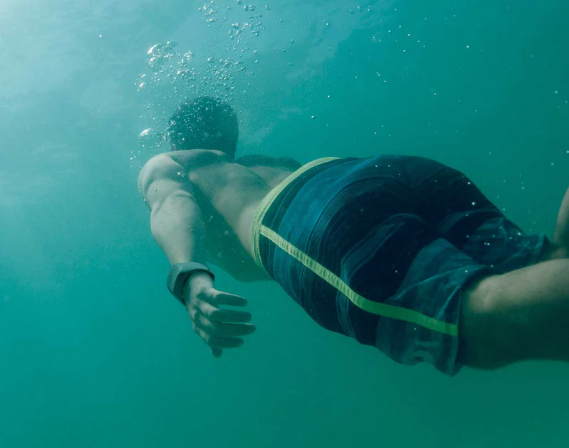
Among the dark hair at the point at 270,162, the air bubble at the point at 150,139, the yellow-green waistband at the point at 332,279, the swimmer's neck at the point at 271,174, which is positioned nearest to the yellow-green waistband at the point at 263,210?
the yellow-green waistband at the point at 332,279

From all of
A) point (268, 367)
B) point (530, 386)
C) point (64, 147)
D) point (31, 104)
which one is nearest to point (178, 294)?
point (31, 104)

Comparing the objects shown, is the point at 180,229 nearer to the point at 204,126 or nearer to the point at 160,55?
the point at 204,126

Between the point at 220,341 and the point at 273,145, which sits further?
the point at 273,145

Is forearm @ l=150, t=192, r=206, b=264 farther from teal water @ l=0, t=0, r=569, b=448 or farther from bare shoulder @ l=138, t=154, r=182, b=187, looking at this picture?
teal water @ l=0, t=0, r=569, b=448

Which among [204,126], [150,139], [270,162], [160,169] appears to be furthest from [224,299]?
[150,139]

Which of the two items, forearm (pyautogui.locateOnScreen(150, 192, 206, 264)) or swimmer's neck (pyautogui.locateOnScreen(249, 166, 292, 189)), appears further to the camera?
swimmer's neck (pyautogui.locateOnScreen(249, 166, 292, 189))

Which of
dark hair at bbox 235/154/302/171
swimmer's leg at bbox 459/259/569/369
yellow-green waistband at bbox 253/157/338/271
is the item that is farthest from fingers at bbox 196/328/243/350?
dark hair at bbox 235/154/302/171

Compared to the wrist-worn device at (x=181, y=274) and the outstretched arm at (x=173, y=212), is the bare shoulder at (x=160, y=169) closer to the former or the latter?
the outstretched arm at (x=173, y=212)

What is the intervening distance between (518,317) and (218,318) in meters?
0.96

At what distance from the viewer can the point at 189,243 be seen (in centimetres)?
192

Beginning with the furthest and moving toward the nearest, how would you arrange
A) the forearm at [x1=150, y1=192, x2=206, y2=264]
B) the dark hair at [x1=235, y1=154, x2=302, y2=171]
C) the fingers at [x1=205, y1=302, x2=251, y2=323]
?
the dark hair at [x1=235, y1=154, x2=302, y2=171] → the forearm at [x1=150, y1=192, x2=206, y2=264] → the fingers at [x1=205, y1=302, x2=251, y2=323]

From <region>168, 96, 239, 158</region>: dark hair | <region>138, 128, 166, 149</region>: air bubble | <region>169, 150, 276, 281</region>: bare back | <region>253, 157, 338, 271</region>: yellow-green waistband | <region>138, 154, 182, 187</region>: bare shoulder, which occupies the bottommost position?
<region>253, 157, 338, 271</region>: yellow-green waistband

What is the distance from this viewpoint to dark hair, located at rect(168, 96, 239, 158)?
3.85m

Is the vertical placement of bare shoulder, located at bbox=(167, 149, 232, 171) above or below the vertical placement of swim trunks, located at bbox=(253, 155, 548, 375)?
above
